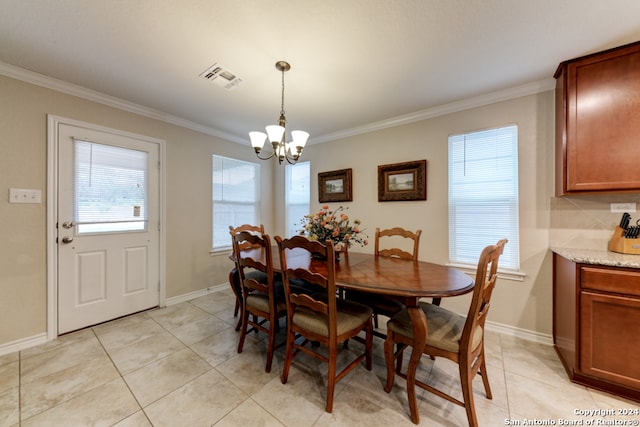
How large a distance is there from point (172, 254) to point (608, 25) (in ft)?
14.3

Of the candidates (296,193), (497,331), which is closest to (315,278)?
(497,331)

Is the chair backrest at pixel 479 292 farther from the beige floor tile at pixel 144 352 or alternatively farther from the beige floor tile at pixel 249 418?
the beige floor tile at pixel 144 352

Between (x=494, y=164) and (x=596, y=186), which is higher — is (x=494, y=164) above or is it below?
above

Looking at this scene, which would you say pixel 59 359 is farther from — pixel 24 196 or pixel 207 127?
pixel 207 127

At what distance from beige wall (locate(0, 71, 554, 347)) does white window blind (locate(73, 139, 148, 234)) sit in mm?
243

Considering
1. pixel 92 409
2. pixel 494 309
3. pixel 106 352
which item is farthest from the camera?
pixel 494 309

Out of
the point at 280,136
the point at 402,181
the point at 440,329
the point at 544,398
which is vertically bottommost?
the point at 544,398

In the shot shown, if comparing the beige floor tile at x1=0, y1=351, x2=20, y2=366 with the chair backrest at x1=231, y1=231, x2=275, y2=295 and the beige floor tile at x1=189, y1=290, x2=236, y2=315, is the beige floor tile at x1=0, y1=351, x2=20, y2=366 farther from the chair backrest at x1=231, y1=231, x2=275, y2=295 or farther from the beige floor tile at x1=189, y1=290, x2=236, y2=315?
the chair backrest at x1=231, y1=231, x2=275, y2=295

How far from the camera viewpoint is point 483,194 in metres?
2.47

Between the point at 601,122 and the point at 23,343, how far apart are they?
5.00m

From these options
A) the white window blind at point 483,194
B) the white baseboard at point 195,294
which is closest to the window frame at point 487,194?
the white window blind at point 483,194

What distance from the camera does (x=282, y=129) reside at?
193 centimetres

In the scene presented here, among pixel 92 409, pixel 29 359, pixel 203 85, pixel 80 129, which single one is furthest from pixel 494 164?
pixel 29 359

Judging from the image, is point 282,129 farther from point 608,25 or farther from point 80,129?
point 608,25
